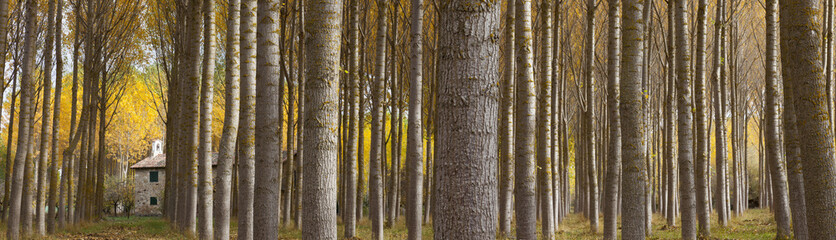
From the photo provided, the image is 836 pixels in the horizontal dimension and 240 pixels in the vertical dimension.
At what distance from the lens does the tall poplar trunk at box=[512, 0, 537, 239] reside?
7805 millimetres

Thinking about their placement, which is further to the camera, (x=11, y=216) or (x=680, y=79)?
(x=11, y=216)

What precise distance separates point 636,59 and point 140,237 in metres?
10.1

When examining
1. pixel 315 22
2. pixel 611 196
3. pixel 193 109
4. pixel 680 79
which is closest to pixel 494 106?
pixel 315 22

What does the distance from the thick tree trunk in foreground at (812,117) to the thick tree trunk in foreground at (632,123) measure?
176 centimetres

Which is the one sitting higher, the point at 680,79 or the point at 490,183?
the point at 680,79

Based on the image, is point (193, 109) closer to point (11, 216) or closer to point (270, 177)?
point (11, 216)

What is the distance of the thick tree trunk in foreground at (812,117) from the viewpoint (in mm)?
4328

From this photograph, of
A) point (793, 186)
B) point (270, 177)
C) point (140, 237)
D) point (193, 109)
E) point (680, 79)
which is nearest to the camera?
point (270, 177)

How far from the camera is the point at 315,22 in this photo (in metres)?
5.14

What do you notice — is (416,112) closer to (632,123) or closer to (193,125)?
(193,125)

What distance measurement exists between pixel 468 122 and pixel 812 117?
8.79 ft

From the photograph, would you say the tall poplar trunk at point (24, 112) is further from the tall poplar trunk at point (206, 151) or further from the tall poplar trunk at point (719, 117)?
the tall poplar trunk at point (719, 117)

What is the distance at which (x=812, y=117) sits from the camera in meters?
4.35

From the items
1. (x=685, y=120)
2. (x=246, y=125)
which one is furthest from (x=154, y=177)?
(x=685, y=120)
